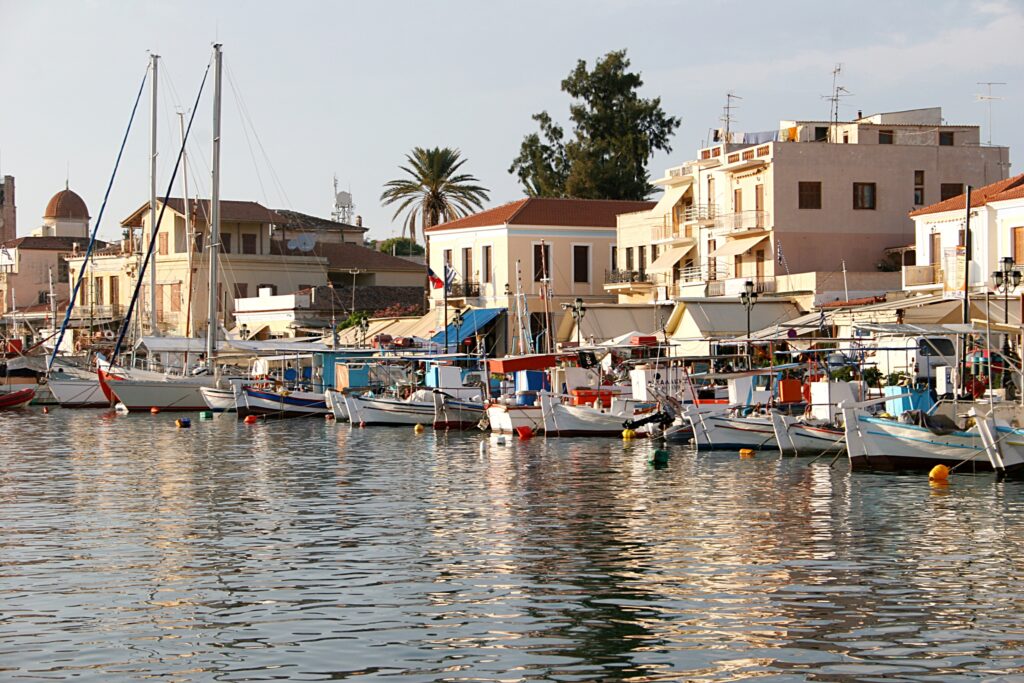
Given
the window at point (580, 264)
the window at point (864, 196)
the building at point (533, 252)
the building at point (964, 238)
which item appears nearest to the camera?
the building at point (964, 238)

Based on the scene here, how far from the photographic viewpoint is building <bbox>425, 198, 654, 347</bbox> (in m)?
73.8

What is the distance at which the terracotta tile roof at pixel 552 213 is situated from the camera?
2936 inches

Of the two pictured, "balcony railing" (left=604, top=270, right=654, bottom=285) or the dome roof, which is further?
the dome roof

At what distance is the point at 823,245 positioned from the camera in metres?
64.2

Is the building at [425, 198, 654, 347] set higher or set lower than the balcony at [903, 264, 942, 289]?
higher

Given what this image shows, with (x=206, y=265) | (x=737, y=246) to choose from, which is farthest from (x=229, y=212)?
(x=737, y=246)

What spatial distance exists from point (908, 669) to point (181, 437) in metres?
36.4

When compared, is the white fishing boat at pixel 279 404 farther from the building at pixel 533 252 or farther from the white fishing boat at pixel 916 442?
the white fishing boat at pixel 916 442

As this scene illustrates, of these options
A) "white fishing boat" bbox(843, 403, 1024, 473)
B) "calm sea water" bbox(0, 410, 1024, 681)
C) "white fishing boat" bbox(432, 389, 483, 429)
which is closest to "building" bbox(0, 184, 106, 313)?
"white fishing boat" bbox(432, 389, 483, 429)

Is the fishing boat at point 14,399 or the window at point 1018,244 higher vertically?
the window at point 1018,244

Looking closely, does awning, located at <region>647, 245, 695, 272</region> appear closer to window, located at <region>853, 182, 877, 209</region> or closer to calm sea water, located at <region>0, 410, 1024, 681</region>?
window, located at <region>853, 182, 877, 209</region>

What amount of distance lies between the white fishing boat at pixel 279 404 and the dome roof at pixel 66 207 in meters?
73.8

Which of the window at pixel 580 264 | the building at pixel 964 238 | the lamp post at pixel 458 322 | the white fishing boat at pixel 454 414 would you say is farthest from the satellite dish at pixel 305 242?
the white fishing boat at pixel 454 414

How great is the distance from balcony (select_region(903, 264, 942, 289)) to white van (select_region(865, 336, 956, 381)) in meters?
8.23
